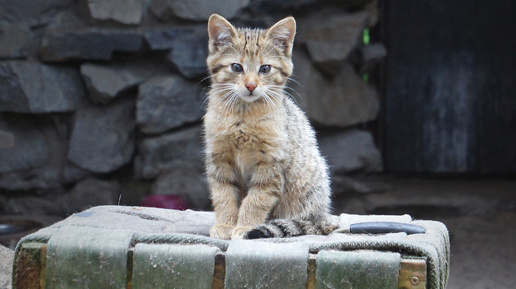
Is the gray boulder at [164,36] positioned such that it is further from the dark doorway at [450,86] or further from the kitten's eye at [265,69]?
the kitten's eye at [265,69]

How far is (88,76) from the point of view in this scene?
4.45m

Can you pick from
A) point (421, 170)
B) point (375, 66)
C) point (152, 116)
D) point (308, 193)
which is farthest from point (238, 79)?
point (421, 170)

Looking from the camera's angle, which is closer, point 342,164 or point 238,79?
point 238,79

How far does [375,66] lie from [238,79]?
2.86 metres

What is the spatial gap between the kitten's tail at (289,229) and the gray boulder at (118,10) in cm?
251

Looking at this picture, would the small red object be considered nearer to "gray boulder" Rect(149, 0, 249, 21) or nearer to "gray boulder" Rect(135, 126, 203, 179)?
"gray boulder" Rect(135, 126, 203, 179)

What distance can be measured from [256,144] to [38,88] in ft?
8.13

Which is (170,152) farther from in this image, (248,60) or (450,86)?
(450,86)

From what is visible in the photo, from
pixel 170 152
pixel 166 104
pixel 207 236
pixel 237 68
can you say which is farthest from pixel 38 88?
pixel 207 236

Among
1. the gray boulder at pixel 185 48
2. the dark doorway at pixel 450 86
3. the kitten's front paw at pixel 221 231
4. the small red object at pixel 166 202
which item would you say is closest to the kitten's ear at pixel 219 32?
the kitten's front paw at pixel 221 231

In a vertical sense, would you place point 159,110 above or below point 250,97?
below

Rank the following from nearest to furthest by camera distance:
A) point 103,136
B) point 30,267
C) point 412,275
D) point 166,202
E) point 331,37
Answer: point 412,275
point 30,267
point 166,202
point 103,136
point 331,37

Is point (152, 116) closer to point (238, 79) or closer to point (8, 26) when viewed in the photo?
point (8, 26)

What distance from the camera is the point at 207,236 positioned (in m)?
2.34
